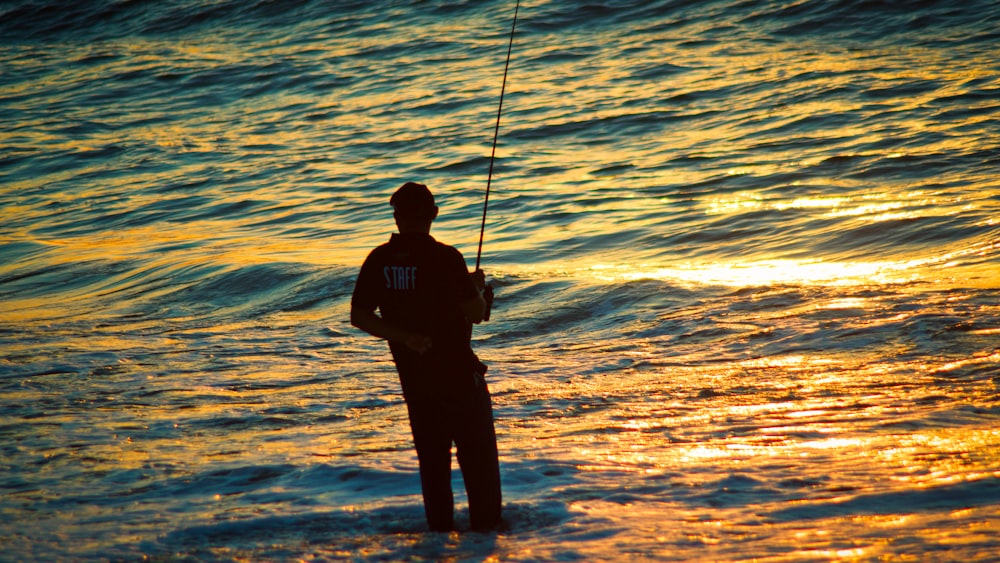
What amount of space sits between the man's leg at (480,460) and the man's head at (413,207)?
0.65 meters

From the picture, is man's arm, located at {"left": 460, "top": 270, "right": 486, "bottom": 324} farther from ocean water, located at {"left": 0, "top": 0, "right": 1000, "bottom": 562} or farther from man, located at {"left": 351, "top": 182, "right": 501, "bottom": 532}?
ocean water, located at {"left": 0, "top": 0, "right": 1000, "bottom": 562}

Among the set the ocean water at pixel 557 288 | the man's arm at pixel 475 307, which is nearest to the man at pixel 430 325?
the man's arm at pixel 475 307

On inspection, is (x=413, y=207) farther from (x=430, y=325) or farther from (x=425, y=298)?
(x=430, y=325)

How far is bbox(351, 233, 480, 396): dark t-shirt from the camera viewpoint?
3764mm

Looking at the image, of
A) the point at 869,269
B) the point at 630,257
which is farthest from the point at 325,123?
the point at 869,269

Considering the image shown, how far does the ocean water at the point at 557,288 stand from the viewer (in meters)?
4.36

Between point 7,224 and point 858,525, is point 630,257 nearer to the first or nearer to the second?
point 858,525

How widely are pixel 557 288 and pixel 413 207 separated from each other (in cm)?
599

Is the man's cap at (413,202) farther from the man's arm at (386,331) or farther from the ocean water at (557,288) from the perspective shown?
the ocean water at (557,288)

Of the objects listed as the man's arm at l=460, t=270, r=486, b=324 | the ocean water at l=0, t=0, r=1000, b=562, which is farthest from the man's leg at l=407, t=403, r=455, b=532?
the man's arm at l=460, t=270, r=486, b=324

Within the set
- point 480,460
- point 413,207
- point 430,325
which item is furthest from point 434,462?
point 413,207

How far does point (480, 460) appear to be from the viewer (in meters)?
3.94

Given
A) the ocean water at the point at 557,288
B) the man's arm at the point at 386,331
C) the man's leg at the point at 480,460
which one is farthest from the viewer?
the ocean water at the point at 557,288

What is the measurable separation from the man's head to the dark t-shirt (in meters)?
0.04
